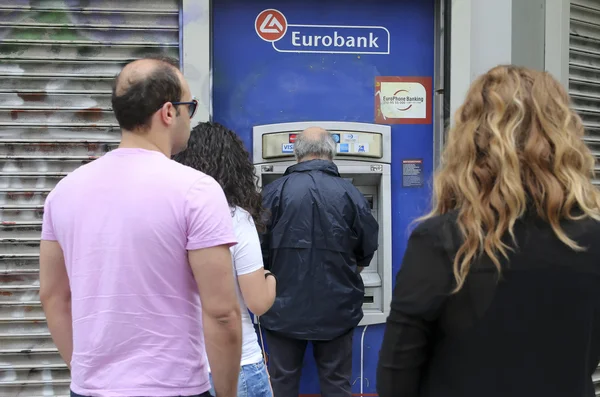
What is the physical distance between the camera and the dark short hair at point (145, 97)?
5.79 feet

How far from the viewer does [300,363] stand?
366 cm

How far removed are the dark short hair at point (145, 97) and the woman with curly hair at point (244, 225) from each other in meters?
0.61

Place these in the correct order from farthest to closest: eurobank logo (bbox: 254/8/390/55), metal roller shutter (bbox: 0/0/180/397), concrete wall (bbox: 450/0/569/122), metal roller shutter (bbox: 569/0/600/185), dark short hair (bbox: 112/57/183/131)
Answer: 1. metal roller shutter (bbox: 569/0/600/185)
2. eurobank logo (bbox: 254/8/390/55)
3. metal roller shutter (bbox: 0/0/180/397)
4. concrete wall (bbox: 450/0/569/122)
5. dark short hair (bbox: 112/57/183/131)

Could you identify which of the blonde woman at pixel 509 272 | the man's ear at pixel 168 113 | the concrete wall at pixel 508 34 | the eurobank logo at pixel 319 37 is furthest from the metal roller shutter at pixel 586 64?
the man's ear at pixel 168 113

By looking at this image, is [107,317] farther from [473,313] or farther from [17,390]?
[17,390]

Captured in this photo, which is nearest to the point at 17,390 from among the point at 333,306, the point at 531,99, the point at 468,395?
the point at 333,306

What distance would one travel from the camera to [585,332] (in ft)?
4.69

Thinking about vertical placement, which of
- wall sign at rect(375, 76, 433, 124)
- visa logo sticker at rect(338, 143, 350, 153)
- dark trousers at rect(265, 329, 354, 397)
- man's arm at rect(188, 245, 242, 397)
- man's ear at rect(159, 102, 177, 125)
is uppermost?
wall sign at rect(375, 76, 433, 124)

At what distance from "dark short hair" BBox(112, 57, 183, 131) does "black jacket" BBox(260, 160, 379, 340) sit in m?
1.80

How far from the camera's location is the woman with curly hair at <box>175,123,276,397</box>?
7.39 ft

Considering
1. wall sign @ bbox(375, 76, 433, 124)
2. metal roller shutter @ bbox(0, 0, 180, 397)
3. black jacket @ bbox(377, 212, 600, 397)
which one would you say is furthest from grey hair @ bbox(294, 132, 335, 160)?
black jacket @ bbox(377, 212, 600, 397)

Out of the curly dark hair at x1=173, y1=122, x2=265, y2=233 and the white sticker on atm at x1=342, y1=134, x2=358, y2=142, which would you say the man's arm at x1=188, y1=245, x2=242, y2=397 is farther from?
the white sticker on atm at x1=342, y1=134, x2=358, y2=142

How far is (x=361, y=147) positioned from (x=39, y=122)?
1903 millimetres

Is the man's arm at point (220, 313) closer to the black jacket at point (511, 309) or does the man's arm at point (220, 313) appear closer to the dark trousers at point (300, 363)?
the black jacket at point (511, 309)
